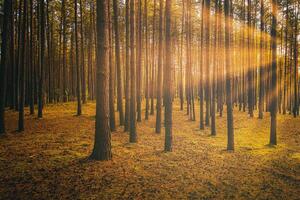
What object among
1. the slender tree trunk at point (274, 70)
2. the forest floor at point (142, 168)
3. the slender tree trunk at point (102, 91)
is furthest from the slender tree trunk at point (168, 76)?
the slender tree trunk at point (274, 70)

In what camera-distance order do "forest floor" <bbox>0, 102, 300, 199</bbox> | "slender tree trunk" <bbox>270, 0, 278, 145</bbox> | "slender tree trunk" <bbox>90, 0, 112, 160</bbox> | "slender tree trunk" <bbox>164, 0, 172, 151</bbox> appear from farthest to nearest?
"slender tree trunk" <bbox>270, 0, 278, 145</bbox>, "slender tree trunk" <bbox>164, 0, 172, 151</bbox>, "slender tree trunk" <bbox>90, 0, 112, 160</bbox>, "forest floor" <bbox>0, 102, 300, 199</bbox>

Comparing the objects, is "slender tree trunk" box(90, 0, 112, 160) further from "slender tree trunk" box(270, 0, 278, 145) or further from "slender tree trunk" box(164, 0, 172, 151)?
"slender tree trunk" box(270, 0, 278, 145)

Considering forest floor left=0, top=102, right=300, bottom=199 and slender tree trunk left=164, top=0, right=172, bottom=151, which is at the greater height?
slender tree trunk left=164, top=0, right=172, bottom=151

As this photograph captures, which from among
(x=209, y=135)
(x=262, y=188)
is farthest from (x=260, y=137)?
(x=262, y=188)

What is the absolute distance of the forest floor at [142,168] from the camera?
19.9 feet

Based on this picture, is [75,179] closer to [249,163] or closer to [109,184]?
[109,184]

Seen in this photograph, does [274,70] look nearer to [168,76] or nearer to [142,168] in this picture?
[168,76]

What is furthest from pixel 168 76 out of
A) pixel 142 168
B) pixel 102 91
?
pixel 142 168

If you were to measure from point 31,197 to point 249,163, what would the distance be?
28.4 feet

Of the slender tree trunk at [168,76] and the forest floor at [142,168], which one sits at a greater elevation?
the slender tree trunk at [168,76]

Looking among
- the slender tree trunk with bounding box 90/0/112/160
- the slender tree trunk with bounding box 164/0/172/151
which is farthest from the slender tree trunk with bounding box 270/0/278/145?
the slender tree trunk with bounding box 90/0/112/160

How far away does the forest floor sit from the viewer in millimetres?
6070

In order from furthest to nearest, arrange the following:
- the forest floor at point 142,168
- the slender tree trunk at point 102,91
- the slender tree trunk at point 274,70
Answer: the slender tree trunk at point 274,70
the slender tree trunk at point 102,91
the forest floor at point 142,168

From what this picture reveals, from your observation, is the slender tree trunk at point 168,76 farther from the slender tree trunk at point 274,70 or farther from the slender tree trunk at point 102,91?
the slender tree trunk at point 274,70
